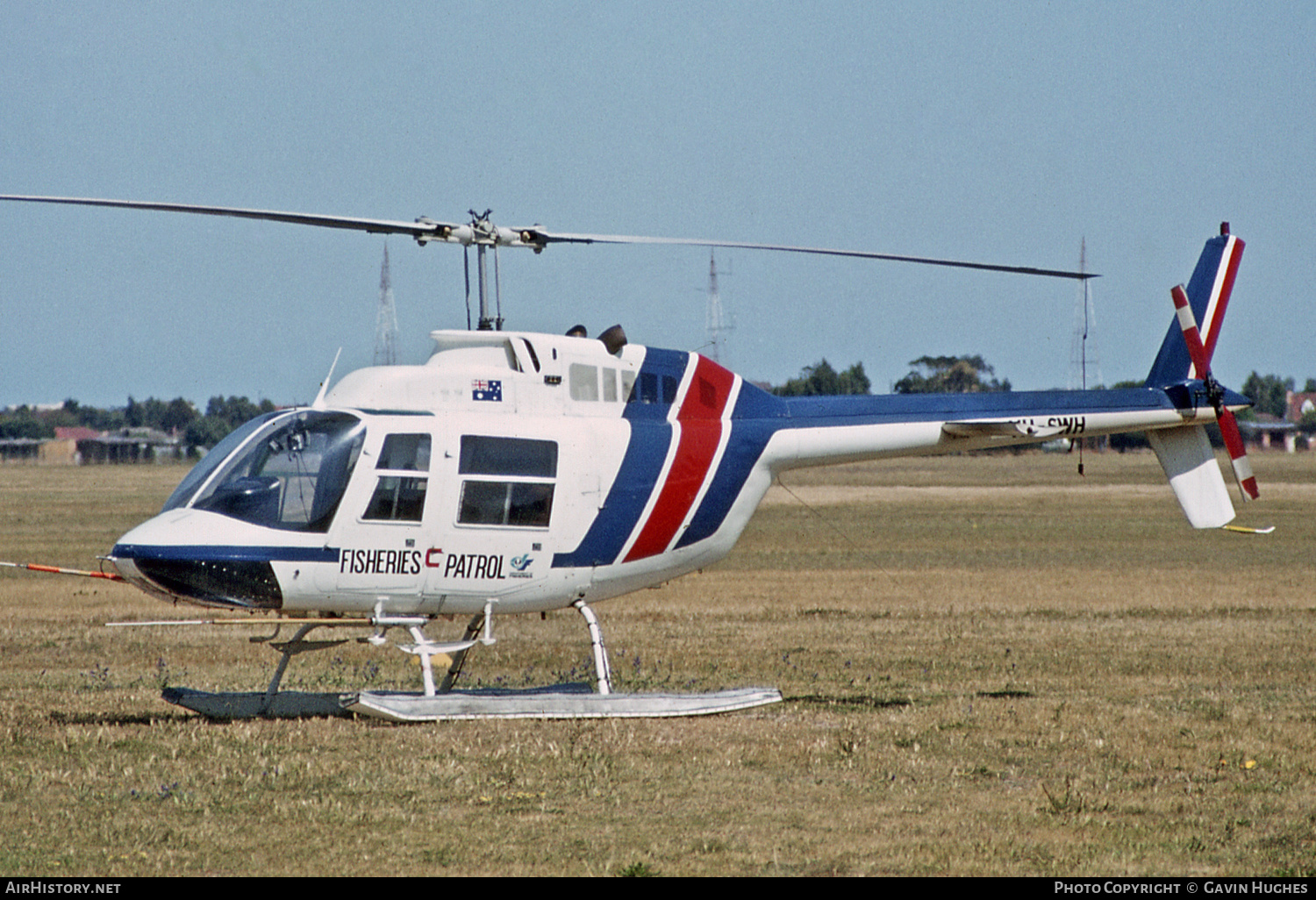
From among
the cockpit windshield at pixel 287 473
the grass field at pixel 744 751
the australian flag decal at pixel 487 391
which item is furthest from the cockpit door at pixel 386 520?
the grass field at pixel 744 751

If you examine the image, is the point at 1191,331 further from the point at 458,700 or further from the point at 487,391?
the point at 458,700

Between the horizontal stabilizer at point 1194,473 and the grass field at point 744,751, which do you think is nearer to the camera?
the grass field at point 744,751

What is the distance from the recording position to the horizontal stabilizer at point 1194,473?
593 inches

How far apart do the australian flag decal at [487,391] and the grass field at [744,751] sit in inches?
104

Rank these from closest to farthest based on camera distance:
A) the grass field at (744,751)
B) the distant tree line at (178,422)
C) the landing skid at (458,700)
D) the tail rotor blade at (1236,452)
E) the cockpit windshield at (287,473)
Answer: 1. the grass field at (744,751)
2. the cockpit windshield at (287,473)
3. the landing skid at (458,700)
4. the tail rotor blade at (1236,452)
5. the distant tree line at (178,422)

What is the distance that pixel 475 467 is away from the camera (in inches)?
467

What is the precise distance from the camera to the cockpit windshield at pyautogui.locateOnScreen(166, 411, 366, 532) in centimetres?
1125

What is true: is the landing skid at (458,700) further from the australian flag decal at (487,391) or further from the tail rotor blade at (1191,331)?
the tail rotor blade at (1191,331)

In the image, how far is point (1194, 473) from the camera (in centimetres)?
1515

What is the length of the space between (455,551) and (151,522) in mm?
2305

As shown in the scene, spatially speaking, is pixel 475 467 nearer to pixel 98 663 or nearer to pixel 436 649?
pixel 436 649

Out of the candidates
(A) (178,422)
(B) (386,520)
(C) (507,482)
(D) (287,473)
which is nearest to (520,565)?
(C) (507,482)
